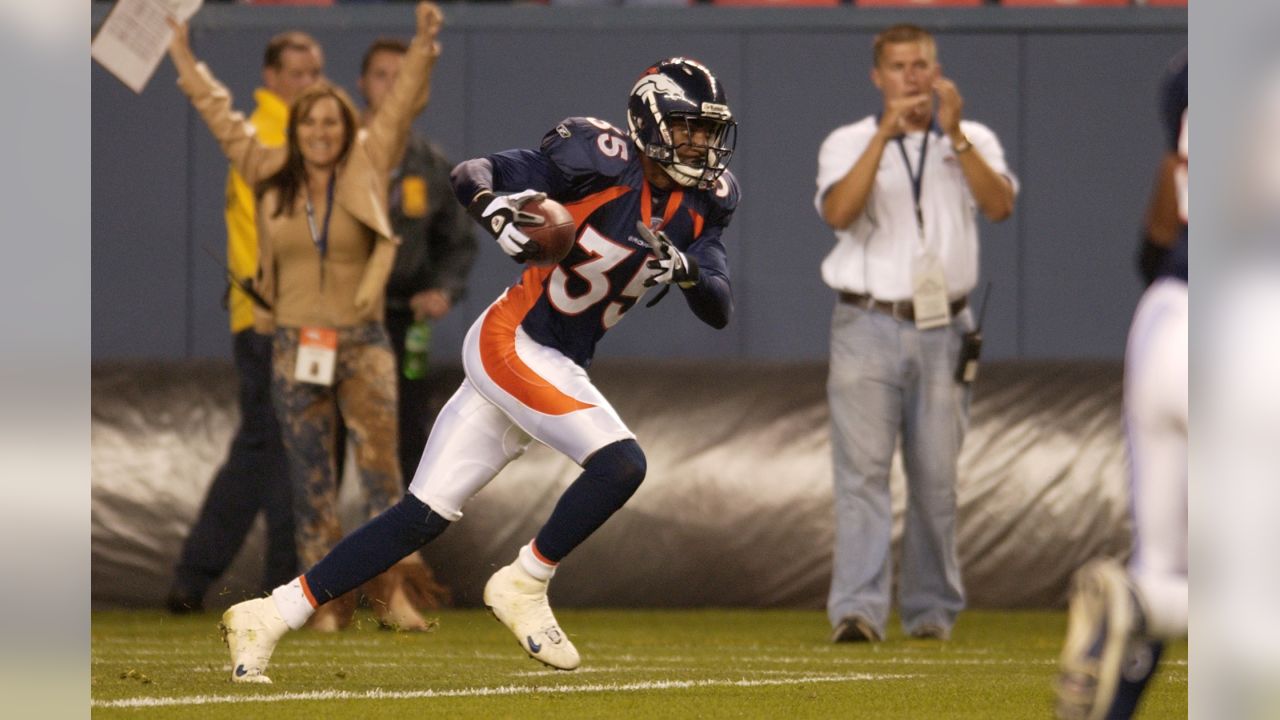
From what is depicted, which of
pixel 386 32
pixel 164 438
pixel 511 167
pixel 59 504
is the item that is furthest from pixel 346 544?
pixel 386 32

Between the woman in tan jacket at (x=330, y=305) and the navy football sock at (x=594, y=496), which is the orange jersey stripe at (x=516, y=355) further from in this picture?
the woman in tan jacket at (x=330, y=305)

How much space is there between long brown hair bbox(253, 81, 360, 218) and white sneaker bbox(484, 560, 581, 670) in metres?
2.38

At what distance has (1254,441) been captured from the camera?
118 inches

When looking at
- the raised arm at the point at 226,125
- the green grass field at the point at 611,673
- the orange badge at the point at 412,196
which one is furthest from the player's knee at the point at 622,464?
the orange badge at the point at 412,196

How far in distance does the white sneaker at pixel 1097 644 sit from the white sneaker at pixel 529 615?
1.67 m

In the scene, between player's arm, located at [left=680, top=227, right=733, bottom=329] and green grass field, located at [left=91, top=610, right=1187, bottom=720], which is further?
player's arm, located at [left=680, top=227, right=733, bottom=329]

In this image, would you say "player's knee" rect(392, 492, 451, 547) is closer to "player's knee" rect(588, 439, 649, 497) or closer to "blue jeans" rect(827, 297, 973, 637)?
"player's knee" rect(588, 439, 649, 497)

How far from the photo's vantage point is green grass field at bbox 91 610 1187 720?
4598 millimetres

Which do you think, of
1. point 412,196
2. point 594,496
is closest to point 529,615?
point 594,496

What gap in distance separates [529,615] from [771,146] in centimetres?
560

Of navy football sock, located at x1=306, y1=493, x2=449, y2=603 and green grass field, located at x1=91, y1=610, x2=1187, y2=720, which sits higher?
navy football sock, located at x1=306, y1=493, x2=449, y2=603

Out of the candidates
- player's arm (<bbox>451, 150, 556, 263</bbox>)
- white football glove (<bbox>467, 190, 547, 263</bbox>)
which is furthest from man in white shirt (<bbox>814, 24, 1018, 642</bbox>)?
white football glove (<bbox>467, 190, 547, 263</bbox>)

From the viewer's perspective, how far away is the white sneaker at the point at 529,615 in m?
4.97

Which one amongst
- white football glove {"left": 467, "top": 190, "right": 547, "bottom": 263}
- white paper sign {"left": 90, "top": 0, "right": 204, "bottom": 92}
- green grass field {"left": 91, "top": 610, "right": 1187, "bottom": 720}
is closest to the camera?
green grass field {"left": 91, "top": 610, "right": 1187, "bottom": 720}
